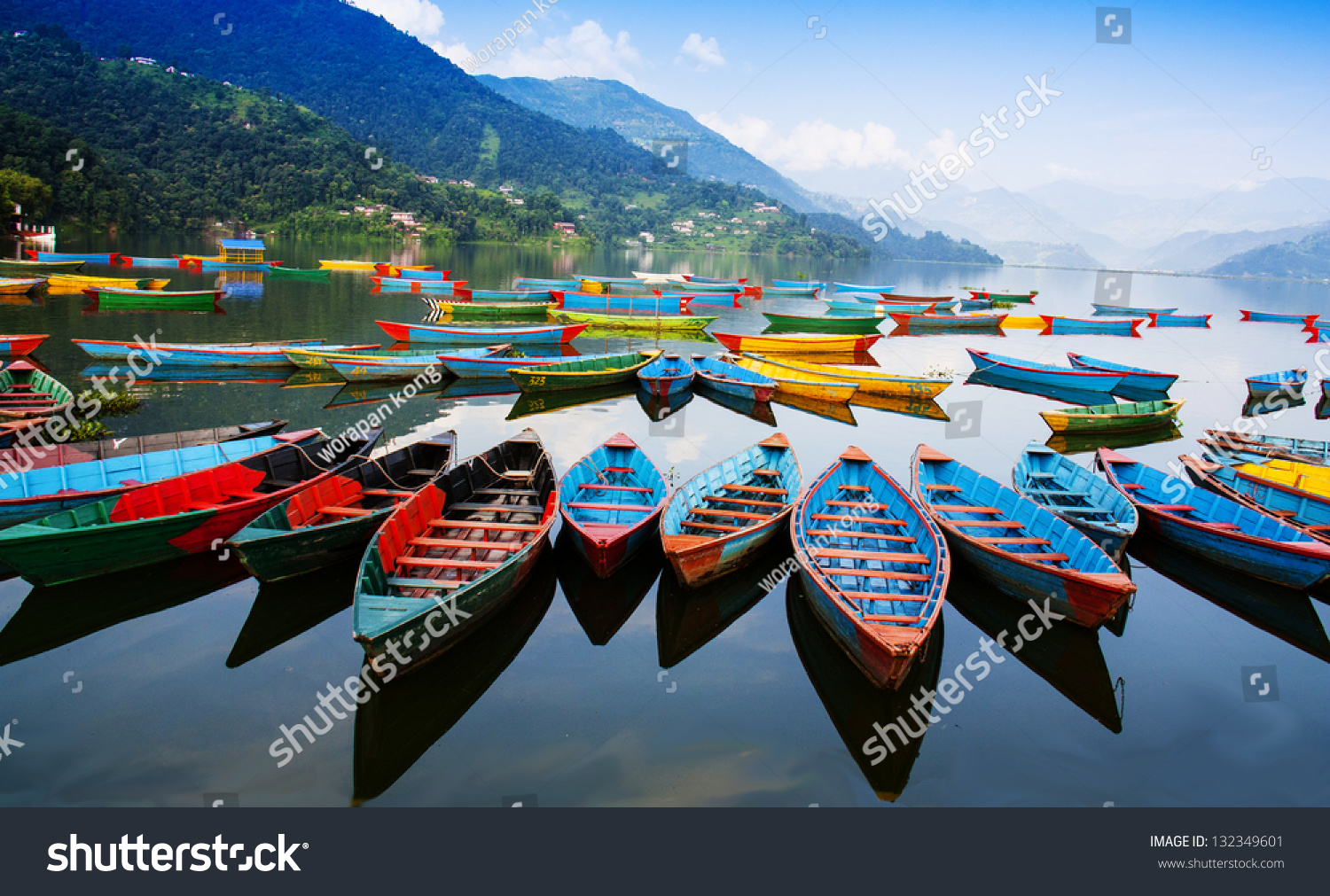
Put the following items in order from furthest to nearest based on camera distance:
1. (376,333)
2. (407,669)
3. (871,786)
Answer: (376,333)
(407,669)
(871,786)

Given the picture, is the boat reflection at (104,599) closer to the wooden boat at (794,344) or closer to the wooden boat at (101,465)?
the wooden boat at (101,465)

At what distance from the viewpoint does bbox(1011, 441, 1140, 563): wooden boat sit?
11.4m

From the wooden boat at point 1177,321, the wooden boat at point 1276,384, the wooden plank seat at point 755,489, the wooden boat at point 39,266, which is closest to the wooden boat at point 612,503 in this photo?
the wooden plank seat at point 755,489

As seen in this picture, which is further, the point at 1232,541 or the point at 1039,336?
the point at 1039,336

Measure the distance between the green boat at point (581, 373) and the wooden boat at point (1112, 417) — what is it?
14208mm

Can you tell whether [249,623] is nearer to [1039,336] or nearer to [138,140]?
[1039,336]

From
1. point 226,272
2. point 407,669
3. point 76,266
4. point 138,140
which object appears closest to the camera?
point 407,669

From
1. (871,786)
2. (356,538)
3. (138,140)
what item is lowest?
(871,786)

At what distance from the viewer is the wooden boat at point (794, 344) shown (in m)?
32.0

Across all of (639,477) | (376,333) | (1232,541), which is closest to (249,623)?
(639,477)

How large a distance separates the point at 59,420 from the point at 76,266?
39.8m

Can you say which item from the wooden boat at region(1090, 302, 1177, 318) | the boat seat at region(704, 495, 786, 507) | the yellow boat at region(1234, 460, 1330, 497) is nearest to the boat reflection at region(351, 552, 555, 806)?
the boat seat at region(704, 495, 786, 507)

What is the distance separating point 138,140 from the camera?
110 m

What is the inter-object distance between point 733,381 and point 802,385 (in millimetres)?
2807
